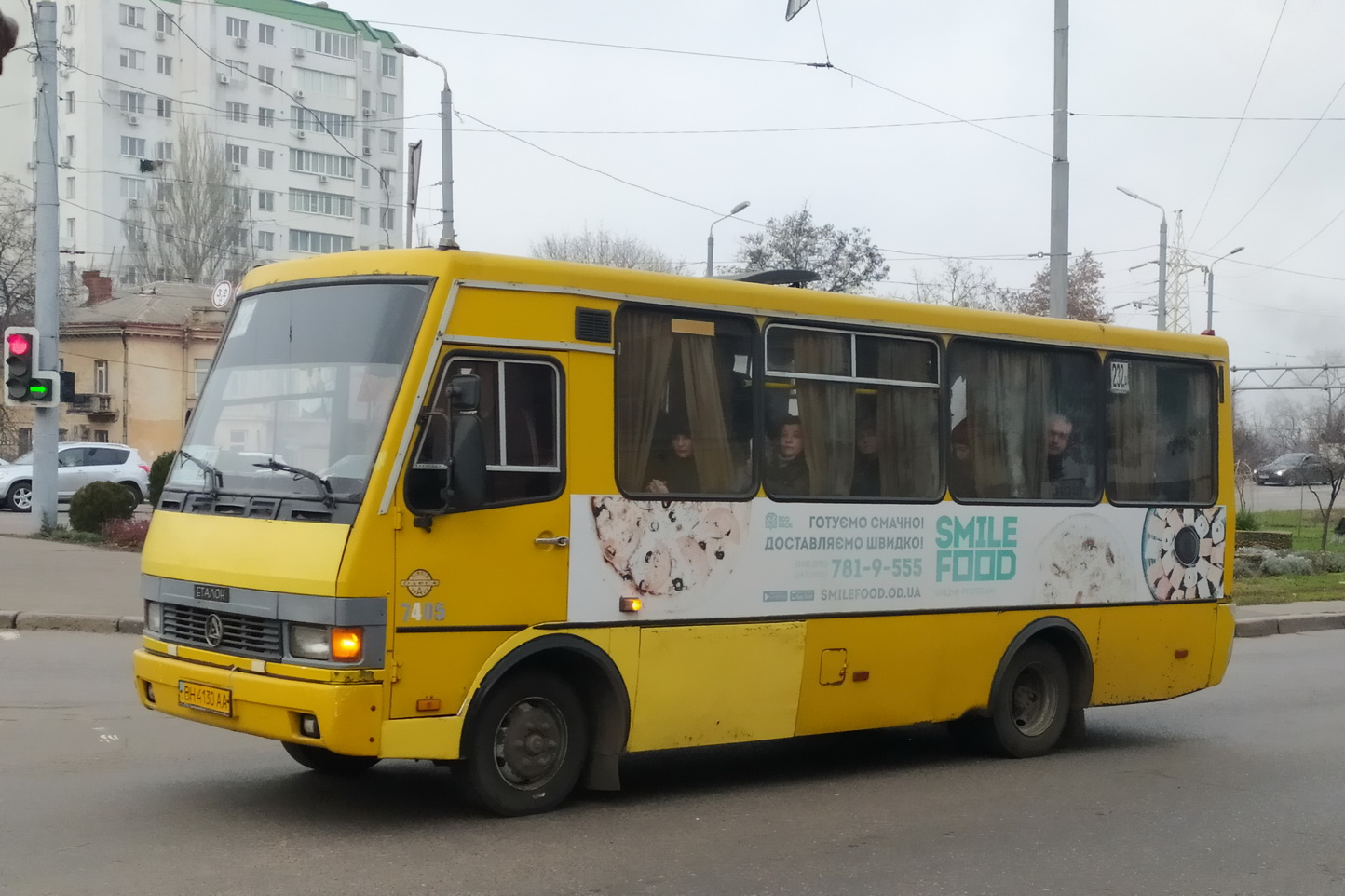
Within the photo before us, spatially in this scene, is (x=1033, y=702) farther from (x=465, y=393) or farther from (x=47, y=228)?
(x=47, y=228)

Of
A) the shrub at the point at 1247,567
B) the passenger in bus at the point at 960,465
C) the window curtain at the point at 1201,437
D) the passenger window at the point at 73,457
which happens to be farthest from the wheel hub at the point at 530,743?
the passenger window at the point at 73,457

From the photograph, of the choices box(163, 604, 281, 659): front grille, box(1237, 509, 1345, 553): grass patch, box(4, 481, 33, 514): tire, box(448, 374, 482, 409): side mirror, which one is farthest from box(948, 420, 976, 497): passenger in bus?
box(4, 481, 33, 514): tire

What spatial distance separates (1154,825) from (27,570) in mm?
15059

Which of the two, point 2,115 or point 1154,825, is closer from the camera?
point 1154,825

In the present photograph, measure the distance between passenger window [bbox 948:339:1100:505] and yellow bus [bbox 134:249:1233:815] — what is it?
2 centimetres

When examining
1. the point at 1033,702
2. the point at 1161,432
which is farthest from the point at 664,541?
the point at 1161,432

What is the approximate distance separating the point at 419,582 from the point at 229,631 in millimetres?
990

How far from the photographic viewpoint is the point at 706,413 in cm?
825

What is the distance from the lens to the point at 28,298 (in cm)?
5109

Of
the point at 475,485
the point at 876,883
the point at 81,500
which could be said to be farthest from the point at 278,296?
the point at 81,500

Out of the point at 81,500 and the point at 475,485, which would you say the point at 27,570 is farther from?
the point at 475,485

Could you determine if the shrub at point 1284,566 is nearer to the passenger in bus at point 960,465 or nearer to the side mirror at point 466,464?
the passenger in bus at point 960,465

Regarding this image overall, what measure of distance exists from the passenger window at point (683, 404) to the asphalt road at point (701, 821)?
1765 millimetres

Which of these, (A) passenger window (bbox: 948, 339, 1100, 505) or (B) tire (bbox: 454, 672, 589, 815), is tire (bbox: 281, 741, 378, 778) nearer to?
(B) tire (bbox: 454, 672, 589, 815)
